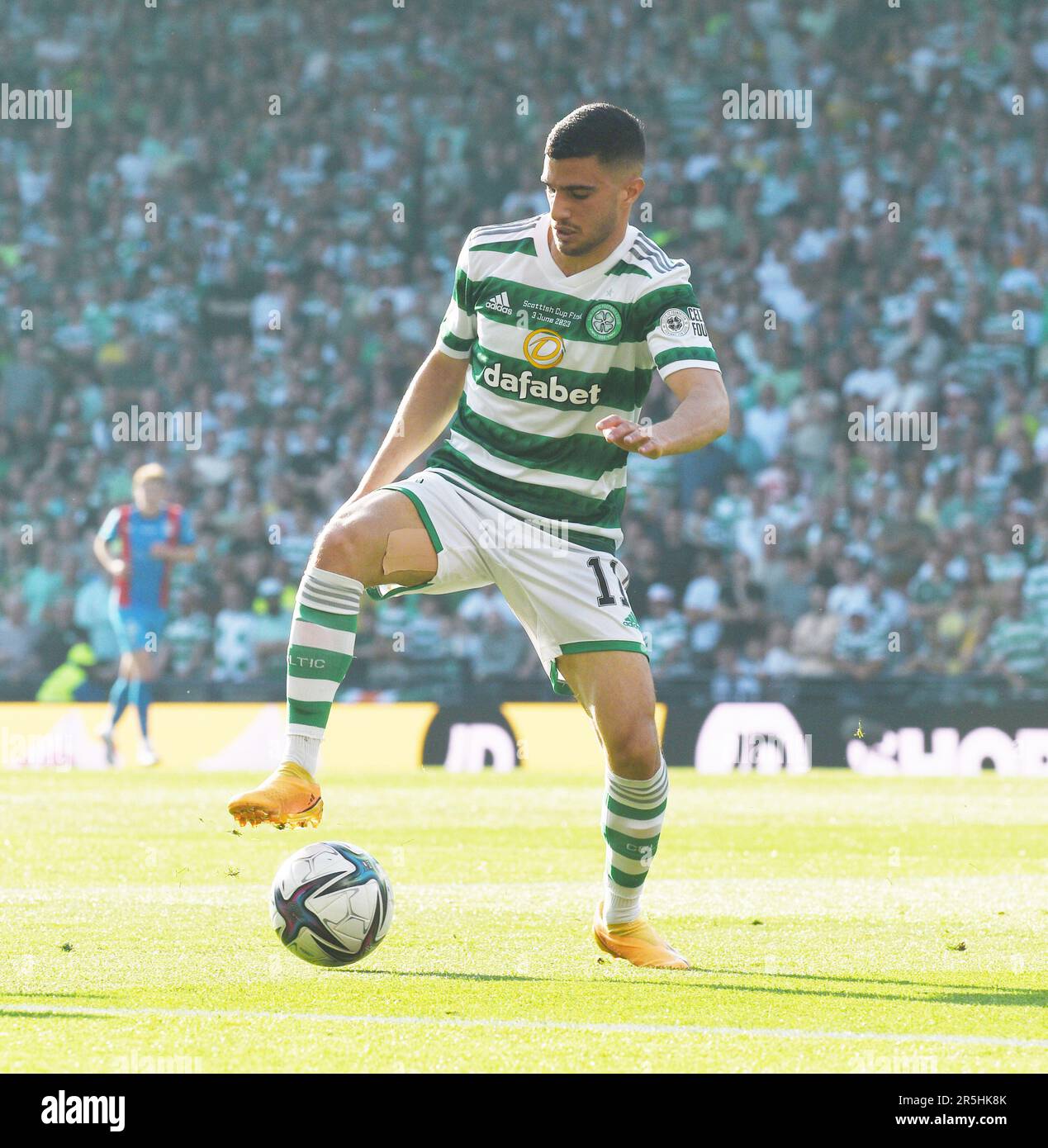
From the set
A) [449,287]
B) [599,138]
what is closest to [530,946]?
[599,138]

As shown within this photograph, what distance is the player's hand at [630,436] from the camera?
4645mm

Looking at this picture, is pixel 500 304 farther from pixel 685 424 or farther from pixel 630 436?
pixel 630 436

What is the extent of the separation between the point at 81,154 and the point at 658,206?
6728 millimetres

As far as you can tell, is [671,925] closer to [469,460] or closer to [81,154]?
[469,460]

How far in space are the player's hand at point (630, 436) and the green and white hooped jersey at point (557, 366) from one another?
0.64 metres

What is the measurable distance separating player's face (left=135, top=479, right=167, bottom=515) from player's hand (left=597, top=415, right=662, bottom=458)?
1079 cm

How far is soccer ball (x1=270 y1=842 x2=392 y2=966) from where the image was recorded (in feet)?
16.1

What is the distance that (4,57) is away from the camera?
22516 mm

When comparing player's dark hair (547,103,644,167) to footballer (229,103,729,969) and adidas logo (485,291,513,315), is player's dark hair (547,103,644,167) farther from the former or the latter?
adidas logo (485,291,513,315)

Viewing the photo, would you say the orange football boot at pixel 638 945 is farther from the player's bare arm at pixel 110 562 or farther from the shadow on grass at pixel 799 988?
the player's bare arm at pixel 110 562

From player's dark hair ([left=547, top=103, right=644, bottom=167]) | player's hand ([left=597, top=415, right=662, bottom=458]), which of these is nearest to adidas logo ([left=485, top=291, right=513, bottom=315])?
player's dark hair ([left=547, top=103, right=644, bottom=167])

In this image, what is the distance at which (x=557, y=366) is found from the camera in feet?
17.8
